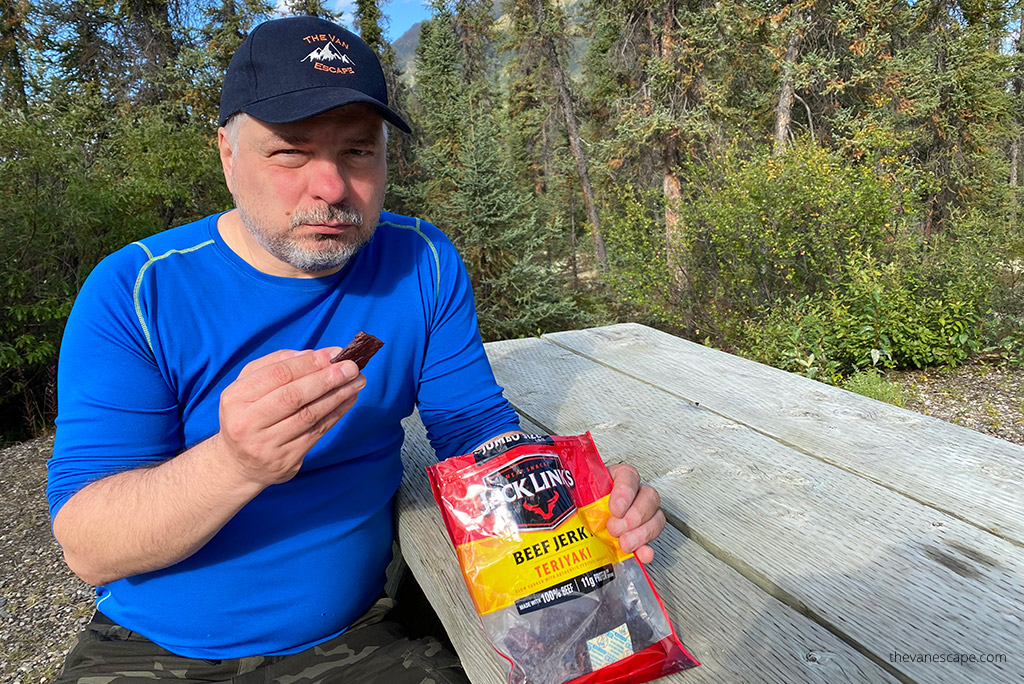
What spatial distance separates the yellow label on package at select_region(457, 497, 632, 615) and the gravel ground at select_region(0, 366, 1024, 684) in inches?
110

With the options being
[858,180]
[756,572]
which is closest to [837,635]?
[756,572]

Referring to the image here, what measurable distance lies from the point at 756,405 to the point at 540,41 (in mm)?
17533

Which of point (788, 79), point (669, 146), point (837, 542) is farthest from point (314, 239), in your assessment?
point (788, 79)

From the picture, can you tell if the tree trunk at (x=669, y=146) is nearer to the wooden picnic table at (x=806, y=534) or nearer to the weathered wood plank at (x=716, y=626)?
the wooden picnic table at (x=806, y=534)

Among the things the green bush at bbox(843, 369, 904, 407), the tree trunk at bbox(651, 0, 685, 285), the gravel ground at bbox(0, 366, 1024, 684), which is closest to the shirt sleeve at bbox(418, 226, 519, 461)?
the gravel ground at bbox(0, 366, 1024, 684)

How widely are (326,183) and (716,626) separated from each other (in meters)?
1.10

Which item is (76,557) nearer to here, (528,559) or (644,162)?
(528,559)

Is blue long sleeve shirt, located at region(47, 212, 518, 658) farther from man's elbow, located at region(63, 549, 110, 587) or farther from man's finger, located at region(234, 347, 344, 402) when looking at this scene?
man's finger, located at region(234, 347, 344, 402)

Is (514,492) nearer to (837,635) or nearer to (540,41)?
(837,635)

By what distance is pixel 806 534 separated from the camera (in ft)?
3.83

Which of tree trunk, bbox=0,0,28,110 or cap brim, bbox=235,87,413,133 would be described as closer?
cap brim, bbox=235,87,413,133

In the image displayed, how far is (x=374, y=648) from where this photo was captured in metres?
1.39

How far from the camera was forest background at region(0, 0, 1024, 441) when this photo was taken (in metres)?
6.17

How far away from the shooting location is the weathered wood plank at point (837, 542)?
92 centimetres
